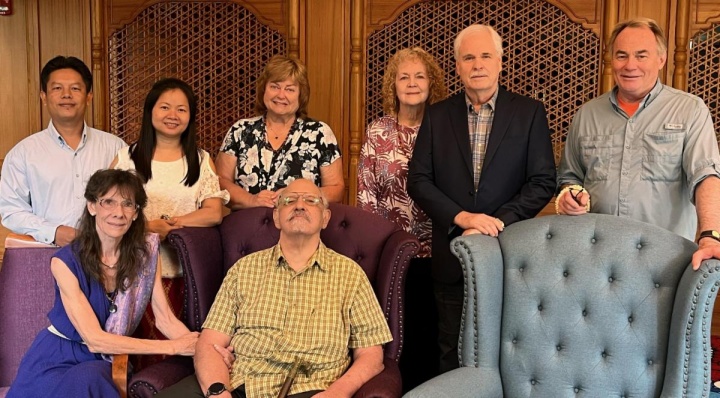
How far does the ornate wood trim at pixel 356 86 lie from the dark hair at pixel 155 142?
157 centimetres

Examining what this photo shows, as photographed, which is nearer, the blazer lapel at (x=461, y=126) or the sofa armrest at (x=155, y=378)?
the sofa armrest at (x=155, y=378)

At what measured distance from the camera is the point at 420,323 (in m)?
3.13

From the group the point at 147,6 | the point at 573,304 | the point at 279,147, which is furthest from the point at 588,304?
the point at 147,6

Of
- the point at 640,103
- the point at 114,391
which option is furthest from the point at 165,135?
the point at 640,103

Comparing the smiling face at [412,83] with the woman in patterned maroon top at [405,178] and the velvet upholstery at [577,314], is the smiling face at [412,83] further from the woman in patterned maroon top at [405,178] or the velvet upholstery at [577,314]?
the velvet upholstery at [577,314]

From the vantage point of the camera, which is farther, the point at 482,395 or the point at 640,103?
the point at 640,103

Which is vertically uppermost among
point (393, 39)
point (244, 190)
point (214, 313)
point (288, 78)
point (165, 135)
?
point (393, 39)

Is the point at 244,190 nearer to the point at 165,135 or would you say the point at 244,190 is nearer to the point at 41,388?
the point at 165,135

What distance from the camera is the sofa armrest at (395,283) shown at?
2.69 m

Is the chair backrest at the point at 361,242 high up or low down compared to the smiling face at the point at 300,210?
down

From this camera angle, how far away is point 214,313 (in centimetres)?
262

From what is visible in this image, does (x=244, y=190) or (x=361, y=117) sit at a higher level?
(x=361, y=117)

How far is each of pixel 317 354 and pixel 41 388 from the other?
0.89 metres

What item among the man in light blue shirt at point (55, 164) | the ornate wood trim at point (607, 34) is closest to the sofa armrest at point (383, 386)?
the man in light blue shirt at point (55, 164)
